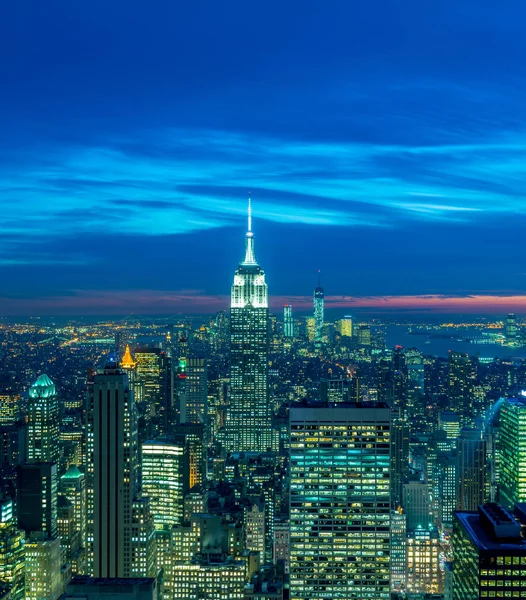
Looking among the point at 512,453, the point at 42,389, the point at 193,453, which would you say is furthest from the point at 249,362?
the point at 512,453

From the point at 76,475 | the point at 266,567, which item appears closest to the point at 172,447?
the point at 76,475

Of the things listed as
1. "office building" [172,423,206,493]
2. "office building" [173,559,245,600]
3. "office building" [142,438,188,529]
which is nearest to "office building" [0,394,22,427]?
"office building" [172,423,206,493]

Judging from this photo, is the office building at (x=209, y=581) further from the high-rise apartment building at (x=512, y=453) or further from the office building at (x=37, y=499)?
Answer: the high-rise apartment building at (x=512, y=453)

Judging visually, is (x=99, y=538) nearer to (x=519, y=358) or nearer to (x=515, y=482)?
(x=515, y=482)

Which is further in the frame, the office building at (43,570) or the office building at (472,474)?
the office building at (472,474)

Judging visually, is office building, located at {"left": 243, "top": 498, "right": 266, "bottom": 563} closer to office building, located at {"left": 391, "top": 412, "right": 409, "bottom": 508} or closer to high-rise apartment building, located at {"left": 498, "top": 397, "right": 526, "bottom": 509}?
office building, located at {"left": 391, "top": 412, "right": 409, "bottom": 508}

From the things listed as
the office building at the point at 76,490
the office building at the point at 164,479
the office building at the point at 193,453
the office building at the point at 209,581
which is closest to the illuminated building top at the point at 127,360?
the office building at the point at 164,479
